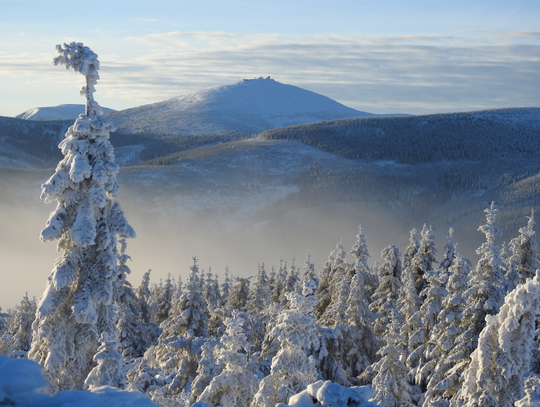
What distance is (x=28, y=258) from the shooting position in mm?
173000

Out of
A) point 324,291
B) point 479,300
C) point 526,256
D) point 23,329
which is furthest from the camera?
point 324,291

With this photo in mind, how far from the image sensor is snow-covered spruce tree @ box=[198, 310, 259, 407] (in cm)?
1504

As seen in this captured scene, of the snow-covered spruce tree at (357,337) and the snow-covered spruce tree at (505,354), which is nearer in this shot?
the snow-covered spruce tree at (505,354)

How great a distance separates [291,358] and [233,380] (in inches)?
93.8

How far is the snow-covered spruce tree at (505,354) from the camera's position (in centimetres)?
1275

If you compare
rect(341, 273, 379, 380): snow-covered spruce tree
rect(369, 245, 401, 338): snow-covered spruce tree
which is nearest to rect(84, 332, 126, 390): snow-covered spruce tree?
rect(341, 273, 379, 380): snow-covered spruce tree

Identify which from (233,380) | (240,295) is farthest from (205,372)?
(240,295)

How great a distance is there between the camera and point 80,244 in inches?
530

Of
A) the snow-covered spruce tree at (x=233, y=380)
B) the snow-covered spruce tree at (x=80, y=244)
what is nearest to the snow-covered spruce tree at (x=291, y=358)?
the snow-covered spruce tree at (x=233, y=380)

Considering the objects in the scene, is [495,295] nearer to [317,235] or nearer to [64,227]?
[64,227]

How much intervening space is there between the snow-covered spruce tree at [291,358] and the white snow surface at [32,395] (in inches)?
295

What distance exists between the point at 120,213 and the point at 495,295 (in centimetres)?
1243

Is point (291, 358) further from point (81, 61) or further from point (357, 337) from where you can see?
point (357, 337)

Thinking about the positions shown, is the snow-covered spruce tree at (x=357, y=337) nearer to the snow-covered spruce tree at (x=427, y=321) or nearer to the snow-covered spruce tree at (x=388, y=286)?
the snow-covered spruce tree at (x=427, y=321)
